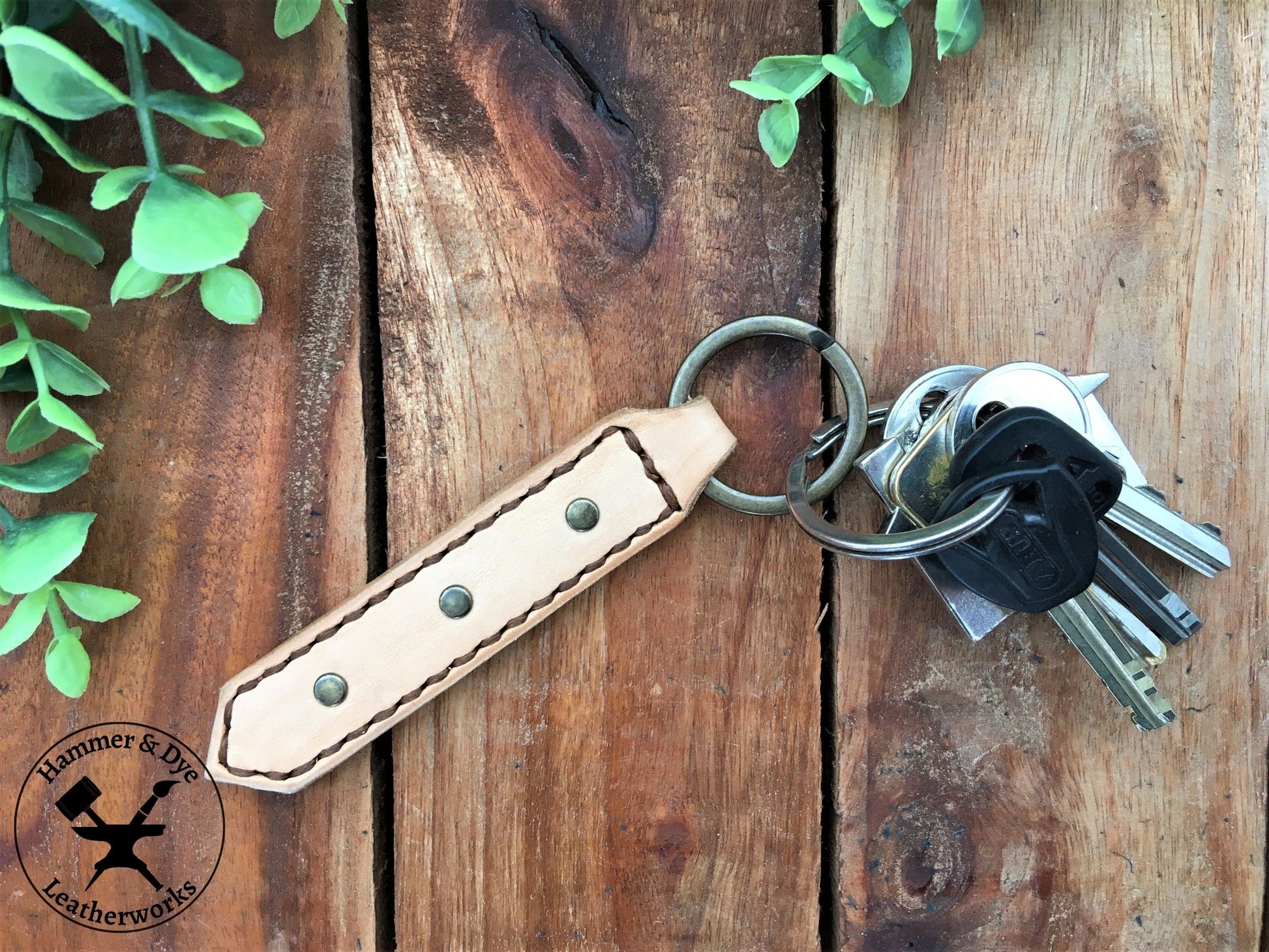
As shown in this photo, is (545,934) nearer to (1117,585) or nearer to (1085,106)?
(1117,585)

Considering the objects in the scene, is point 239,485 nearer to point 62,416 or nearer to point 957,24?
point 62,416

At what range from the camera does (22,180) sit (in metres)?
0.46

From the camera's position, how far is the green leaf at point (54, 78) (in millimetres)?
349

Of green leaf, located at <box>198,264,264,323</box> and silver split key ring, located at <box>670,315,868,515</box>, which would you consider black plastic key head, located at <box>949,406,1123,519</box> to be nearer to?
silver split key ring, located at <box>670,315,868,515</box>

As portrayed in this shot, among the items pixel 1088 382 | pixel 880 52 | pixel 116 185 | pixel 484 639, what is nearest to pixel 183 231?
pixel 116 185

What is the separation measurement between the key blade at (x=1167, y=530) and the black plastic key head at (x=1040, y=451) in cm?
4

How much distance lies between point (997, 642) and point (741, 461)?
0.19 m

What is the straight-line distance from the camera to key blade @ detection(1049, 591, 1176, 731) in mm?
478

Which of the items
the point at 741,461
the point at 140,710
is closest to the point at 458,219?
the point at 741,461

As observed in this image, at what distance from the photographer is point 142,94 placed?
40 cm

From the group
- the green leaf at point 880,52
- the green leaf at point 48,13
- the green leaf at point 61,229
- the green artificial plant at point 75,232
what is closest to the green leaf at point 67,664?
the green artificial plant at point 75,232

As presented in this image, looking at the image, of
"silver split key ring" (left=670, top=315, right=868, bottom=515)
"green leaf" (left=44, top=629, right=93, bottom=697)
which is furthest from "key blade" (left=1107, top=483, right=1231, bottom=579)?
"green leaf" (left=44, top=629, right=93, bottom=697)

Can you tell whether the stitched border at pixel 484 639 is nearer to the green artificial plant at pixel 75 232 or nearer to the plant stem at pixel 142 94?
the green artificial plant at pixel 75 232

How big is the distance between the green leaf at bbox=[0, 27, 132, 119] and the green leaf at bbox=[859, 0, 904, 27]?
349 mm
